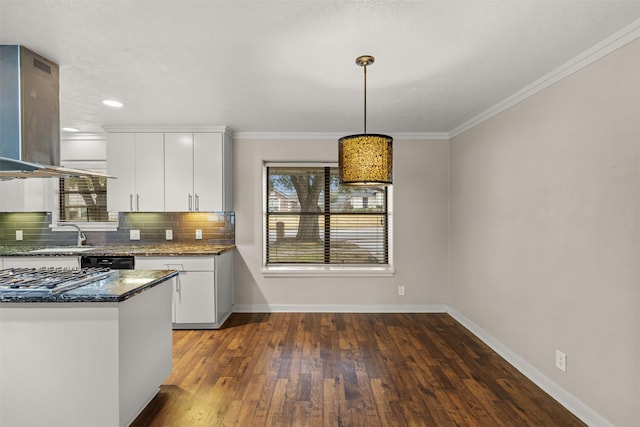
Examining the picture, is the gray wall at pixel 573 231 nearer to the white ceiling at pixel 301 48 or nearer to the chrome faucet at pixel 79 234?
the white ceiling at pixel 301 48

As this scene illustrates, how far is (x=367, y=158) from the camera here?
218 centimetres

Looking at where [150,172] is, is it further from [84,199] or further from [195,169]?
[84,199]

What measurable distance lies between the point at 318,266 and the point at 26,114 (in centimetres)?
340

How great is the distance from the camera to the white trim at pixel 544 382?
212 cm

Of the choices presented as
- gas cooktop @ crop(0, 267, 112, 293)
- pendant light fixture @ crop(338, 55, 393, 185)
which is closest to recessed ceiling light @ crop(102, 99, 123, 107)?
gas cooktop @ crop(0, 267, 112, 293)

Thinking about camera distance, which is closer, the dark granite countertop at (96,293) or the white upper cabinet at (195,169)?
the dark granite countertop at (96,293)

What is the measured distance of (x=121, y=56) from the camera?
86.8 inches

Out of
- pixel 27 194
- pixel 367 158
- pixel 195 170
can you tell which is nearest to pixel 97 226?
pixel 27 194

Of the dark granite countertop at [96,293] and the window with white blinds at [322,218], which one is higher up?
the window with white blinds at [322,218]

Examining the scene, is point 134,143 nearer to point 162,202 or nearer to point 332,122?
point 162,202

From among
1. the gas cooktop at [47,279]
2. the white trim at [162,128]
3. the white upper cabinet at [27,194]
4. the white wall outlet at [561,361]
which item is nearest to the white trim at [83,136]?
the white trim at [162,128]

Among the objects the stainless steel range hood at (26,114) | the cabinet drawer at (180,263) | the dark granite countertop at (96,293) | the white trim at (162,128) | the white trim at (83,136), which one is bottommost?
the cabinet drawer at (180,263)

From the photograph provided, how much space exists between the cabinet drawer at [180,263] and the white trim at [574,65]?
3.34 m

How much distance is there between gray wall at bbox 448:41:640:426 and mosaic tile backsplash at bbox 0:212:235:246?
11.0 ft
